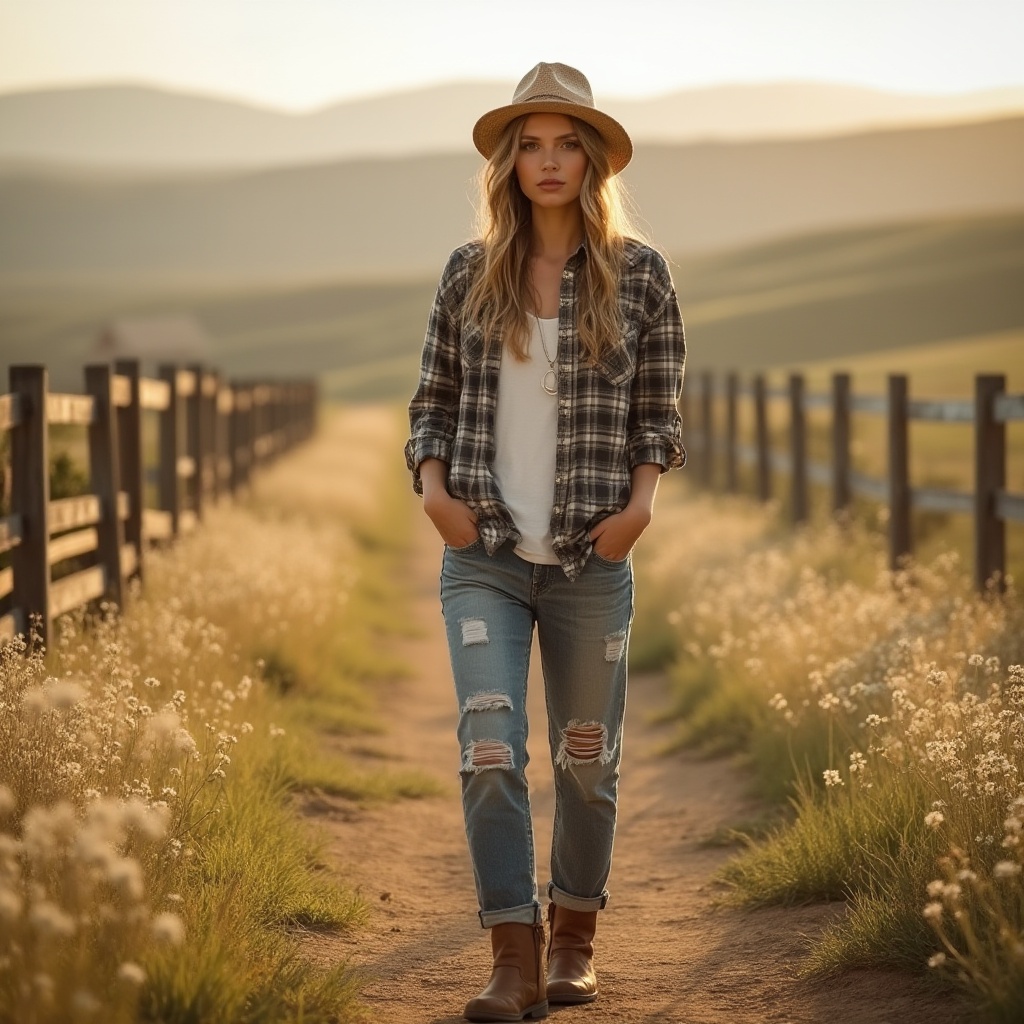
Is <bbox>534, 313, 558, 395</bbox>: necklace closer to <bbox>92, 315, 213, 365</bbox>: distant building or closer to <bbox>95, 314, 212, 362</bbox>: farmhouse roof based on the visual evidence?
<bbox>95, 314, 212, 362</bbox>: farmhouse roof

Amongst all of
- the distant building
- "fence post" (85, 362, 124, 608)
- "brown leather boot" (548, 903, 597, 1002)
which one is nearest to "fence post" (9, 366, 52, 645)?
"fence post" (85, 362, 124, 608)

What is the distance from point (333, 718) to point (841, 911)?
12.9 feet

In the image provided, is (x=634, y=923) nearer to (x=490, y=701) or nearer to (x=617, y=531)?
(x=490, y=701)

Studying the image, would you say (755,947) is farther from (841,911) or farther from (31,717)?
(31,717)

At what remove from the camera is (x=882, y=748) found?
479 cm

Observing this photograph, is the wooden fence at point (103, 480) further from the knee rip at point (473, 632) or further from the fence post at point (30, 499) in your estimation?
the knee rip at point (473, 632)

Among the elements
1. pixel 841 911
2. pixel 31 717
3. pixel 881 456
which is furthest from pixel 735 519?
pixel 31 717

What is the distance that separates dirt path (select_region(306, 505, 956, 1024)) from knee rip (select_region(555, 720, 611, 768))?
2.17 ft

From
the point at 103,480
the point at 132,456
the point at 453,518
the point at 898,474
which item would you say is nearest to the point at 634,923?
the point at 453,518

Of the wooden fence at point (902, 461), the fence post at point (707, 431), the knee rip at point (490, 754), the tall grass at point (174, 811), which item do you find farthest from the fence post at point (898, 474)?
the fence post at point (707, 431)

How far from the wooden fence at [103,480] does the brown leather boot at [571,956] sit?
2.80 metres

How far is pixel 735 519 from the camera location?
14156 millimetres

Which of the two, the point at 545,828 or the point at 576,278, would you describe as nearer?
the point at 576,278

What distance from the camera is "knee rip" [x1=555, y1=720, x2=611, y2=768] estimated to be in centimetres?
396
